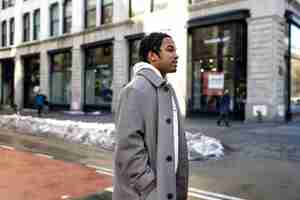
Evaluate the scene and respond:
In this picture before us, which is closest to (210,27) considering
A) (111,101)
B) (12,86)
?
(111,101)

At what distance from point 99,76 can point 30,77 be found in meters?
11.9

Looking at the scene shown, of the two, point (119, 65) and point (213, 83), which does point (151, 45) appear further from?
point (119, 65)

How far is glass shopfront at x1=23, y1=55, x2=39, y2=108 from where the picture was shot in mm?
35438

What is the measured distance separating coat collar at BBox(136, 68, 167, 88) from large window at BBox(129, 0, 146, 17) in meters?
23.1

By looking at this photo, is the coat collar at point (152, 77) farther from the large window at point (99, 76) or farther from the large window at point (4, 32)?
the large window at point (4, 32)

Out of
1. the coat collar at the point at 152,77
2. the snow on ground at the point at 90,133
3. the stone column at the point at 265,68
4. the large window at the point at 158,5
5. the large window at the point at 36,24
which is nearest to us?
the coat collar at the point at 152,77

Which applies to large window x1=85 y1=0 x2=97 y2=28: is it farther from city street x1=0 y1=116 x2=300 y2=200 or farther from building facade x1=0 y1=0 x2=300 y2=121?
city street x1=0 y1=116 x2=300 y2=200

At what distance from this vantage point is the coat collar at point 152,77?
227cm

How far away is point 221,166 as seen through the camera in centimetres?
833

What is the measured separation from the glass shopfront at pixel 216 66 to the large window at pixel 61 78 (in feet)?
43.4

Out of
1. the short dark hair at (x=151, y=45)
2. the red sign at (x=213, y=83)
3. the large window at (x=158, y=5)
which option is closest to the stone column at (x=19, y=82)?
the large window at (x=158, y=5)

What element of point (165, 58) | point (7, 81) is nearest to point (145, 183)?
point (165, 58)

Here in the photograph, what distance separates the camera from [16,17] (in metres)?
37.5

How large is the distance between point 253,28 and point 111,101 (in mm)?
12061
